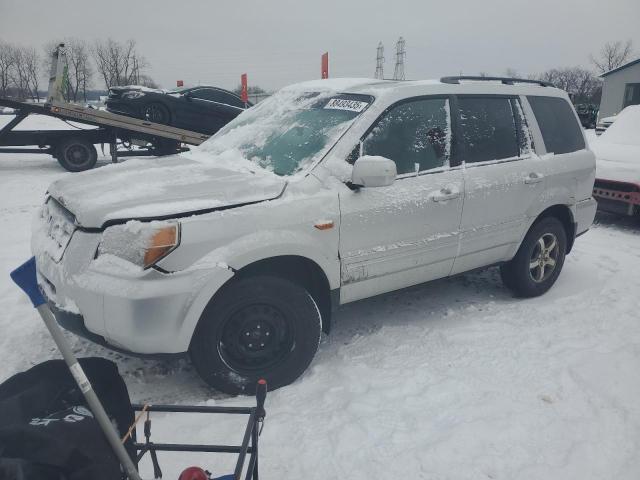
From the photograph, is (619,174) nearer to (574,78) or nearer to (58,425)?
(58,425)

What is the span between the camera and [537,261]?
175 inches

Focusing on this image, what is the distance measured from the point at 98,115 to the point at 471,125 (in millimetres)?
8445

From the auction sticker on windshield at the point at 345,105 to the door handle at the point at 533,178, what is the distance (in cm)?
158

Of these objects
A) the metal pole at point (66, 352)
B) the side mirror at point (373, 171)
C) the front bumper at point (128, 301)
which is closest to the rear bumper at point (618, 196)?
the side mirror at point (373, 171)

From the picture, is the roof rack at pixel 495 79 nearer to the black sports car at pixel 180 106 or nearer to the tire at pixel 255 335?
the tire at pixel 255 335

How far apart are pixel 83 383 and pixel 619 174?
24.4 feet

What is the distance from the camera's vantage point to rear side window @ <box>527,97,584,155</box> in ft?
14.0

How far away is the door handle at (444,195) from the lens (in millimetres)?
3432

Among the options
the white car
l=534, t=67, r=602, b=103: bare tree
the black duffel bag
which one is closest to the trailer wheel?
the white car

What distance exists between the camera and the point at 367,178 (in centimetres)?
292

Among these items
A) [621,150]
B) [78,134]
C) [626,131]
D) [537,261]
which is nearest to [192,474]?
[537,261]

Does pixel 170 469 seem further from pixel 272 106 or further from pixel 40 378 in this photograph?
pixel 272 106

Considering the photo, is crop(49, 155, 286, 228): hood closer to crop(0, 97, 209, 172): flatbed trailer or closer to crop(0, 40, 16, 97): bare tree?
crop(0, 97, 209, 172): flatbed trailer

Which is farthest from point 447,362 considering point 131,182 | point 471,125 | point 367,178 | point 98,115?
point 98,115
